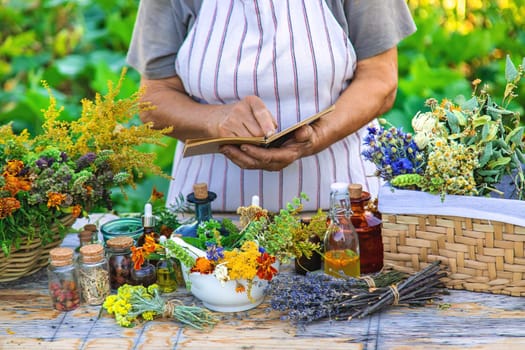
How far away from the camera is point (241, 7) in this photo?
1.87 meters

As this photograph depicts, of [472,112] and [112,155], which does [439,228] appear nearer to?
[472,112]

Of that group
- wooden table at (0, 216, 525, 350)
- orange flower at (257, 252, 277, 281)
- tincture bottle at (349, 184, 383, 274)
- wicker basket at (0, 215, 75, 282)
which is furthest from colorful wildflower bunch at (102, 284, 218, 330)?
tincture bottle at (349, 184, 383, 274)

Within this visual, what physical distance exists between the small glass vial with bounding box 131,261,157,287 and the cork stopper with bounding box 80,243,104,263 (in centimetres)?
9

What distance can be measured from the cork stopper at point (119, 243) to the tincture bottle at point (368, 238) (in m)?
0.48

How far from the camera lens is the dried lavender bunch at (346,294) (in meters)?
1.43

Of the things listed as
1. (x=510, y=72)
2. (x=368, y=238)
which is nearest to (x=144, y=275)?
(x=368, y=238)

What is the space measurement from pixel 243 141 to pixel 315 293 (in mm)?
439

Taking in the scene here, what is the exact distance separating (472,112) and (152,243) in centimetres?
70

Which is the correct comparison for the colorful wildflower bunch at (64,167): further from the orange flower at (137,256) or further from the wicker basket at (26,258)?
the orange flower at (137,256)

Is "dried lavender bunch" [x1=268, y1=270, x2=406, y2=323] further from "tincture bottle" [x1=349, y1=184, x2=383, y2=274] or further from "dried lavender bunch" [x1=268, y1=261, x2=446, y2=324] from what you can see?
"tincture bottle" [x1=349, y1=184, x2=383, y2=274]

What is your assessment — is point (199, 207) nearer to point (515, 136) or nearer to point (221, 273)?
point (221, 273)

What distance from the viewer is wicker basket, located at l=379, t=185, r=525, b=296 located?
143cm

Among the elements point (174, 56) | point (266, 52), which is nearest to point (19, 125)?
point (174, 56)

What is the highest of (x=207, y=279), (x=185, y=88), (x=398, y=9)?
(x=398, y=9)
